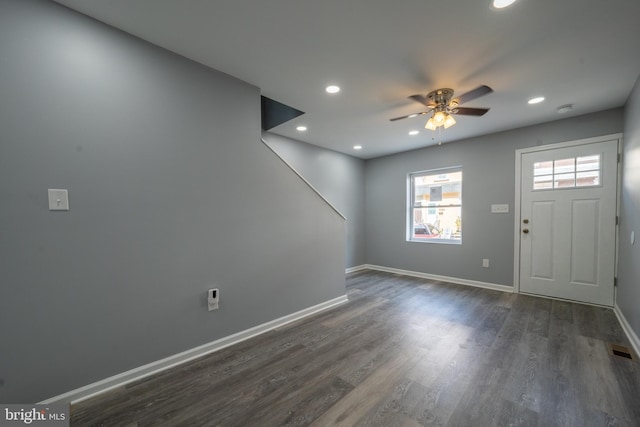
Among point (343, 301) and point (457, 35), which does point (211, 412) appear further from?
point (457, 35)

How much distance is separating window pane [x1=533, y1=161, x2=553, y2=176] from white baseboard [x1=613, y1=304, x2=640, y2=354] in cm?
182

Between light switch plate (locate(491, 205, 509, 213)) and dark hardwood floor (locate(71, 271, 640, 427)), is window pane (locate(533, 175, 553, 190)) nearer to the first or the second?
light switch plate (locate(491, 205, 509, 213))

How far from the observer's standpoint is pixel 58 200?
1571mm

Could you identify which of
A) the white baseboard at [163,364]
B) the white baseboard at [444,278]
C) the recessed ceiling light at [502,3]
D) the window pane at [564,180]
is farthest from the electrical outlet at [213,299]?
the window pane at [564,180]

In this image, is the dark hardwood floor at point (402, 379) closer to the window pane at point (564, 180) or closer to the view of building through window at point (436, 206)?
the window pane at point (564, 180)

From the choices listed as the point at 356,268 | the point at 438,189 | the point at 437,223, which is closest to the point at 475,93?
the point at 438,189

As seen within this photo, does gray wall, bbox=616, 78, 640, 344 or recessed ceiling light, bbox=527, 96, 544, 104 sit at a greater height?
recessed ceiling light, bbox=527, 96, 544, 104

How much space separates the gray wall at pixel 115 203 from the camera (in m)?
1.47

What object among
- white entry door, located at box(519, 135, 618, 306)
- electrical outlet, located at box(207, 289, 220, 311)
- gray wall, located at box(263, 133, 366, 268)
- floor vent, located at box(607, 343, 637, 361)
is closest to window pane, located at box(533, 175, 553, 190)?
white entry door, located at box(519, 135, 618, 306)

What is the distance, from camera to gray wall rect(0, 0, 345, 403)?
147 cm

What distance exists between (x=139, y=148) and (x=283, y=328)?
2.10 metres

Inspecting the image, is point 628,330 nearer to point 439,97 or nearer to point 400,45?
point 439,97

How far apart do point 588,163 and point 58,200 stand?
5.40 m

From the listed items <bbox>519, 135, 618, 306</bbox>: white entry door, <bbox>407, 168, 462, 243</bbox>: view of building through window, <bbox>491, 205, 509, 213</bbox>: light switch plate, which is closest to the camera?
<bbox>519, 135, 618, 306</bbox>: white entry door
